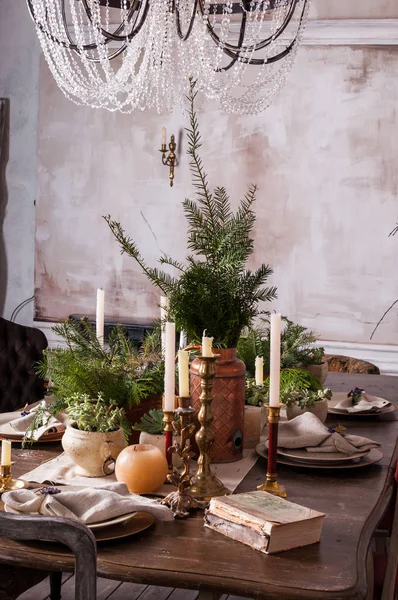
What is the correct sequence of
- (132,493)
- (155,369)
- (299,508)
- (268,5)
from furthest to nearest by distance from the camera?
(268,5)
(155,369)
(132,493)
(299,508)

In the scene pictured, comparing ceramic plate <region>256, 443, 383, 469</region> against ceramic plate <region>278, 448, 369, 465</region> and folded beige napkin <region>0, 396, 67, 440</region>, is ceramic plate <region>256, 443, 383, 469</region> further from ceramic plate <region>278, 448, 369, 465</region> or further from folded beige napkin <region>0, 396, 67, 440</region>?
folded beige napkin <region>0, 396, 67, 440</region>

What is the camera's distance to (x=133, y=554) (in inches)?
59.1

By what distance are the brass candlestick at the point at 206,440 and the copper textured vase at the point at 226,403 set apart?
232mm

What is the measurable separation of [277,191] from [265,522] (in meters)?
3.67

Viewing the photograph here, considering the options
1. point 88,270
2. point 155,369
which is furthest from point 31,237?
point 155,369

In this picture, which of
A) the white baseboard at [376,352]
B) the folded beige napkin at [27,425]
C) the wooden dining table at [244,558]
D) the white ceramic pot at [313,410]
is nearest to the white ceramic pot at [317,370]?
the white ceramic pot at [313,410]

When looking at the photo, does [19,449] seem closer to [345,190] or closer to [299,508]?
[299,508]

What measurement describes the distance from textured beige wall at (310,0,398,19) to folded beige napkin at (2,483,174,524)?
3.89 m

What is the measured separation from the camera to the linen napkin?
271 centimetres

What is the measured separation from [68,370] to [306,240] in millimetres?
3087

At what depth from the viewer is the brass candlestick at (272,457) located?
177 cm

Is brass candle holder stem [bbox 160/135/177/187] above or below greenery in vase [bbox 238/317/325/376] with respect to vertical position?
above

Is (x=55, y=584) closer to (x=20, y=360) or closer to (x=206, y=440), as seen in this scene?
(x=20, y=360)

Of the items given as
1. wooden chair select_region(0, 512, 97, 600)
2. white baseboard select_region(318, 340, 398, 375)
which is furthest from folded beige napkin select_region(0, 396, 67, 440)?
white baseboard select_region(318, 340, 398, 375)
